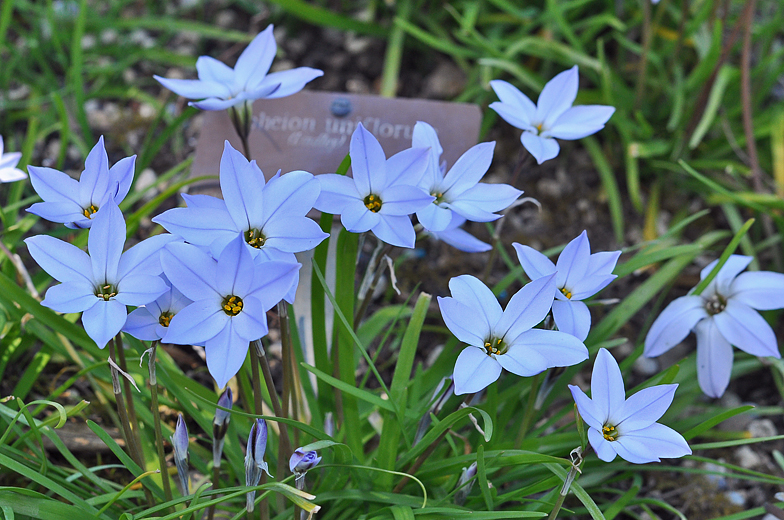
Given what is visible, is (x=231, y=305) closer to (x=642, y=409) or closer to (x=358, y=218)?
(x=358, y=218)

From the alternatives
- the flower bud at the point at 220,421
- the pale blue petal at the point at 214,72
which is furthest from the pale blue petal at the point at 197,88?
the flower bud at the point at 220,421

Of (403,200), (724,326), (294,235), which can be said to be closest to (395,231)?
(403,200)

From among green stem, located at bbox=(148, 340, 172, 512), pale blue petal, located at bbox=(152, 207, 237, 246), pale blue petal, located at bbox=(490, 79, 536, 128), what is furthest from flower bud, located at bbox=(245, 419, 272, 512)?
pale blue petal, located at bbox=(490, 79, 536, 128)

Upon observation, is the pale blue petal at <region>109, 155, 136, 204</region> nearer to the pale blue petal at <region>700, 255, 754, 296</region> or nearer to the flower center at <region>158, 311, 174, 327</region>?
the flower center at <region>158, 311, 174, 327</region>

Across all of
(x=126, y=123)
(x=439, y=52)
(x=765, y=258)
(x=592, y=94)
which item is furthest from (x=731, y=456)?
(x=126, y=123)

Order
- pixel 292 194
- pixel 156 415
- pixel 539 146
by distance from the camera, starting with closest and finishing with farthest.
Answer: pixel 292 194
pixel 156 415
pixel 539 146

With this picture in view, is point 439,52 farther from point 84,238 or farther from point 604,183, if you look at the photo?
point 84,238

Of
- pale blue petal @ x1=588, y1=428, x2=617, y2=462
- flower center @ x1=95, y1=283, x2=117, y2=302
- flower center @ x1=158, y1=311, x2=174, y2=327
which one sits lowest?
pale blue petal @ x1=588, y1=428, x2=617, y2=462
